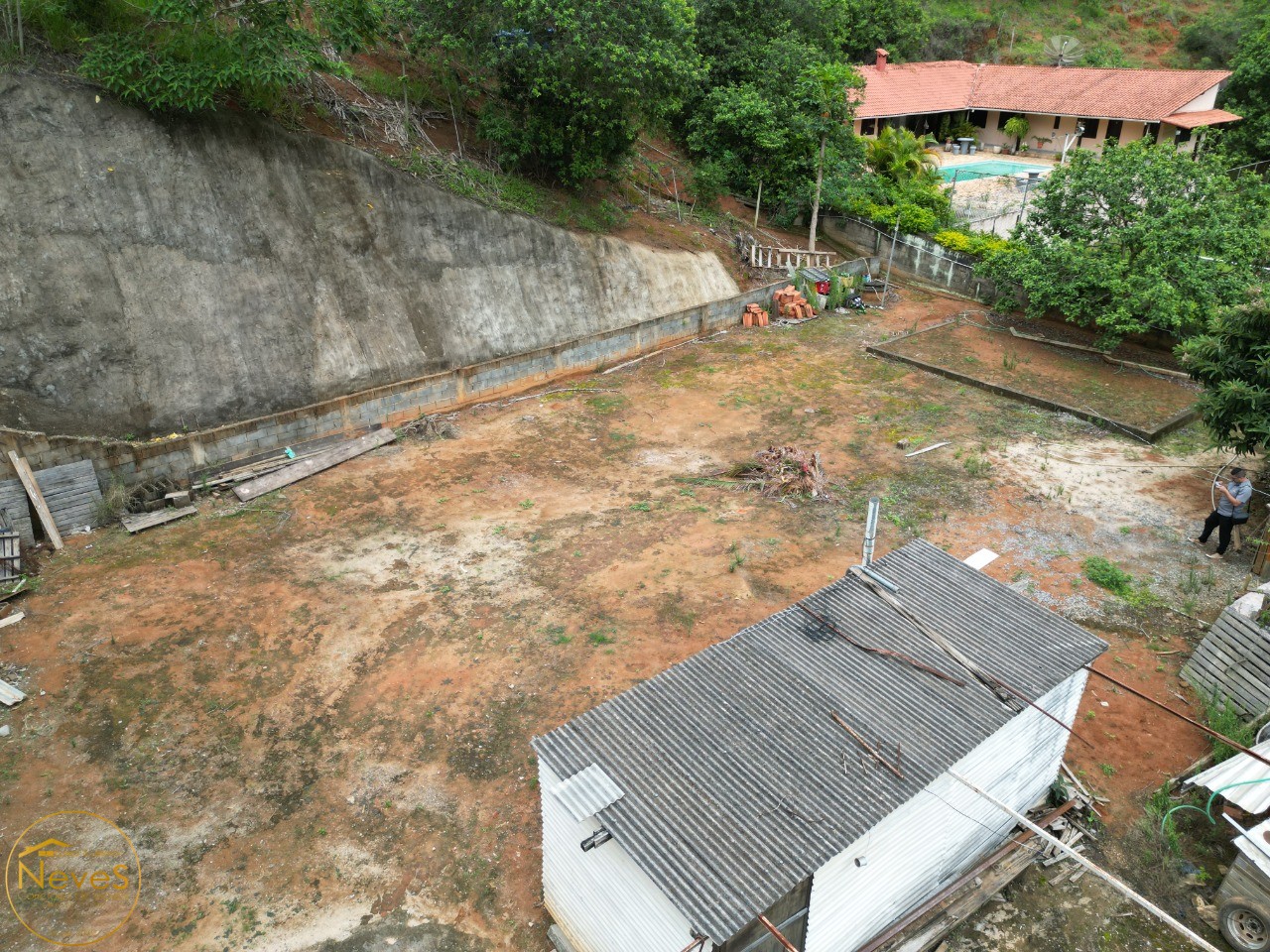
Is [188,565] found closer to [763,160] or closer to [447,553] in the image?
[447,553]

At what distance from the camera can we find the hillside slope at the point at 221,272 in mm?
12562

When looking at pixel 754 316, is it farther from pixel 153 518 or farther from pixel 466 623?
pixel 153 518

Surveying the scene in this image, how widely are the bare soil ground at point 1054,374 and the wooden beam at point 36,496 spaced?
1730cm

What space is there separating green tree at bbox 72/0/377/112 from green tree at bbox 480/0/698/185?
4593 millimetres

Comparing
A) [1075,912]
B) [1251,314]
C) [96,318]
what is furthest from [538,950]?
[1251,314]

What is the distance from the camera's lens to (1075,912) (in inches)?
279

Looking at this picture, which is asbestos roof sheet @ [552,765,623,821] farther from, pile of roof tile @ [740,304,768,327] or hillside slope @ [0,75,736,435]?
pile of roof tile @ [740,304,768,327]

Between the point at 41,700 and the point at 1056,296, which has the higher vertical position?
the point at 1056,296

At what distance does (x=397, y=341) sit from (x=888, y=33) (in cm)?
3076

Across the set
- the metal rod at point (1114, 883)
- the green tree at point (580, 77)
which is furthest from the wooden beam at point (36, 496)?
the metal rod at point (1114, 883)

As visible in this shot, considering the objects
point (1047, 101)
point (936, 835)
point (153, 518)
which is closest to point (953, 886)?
point (936, 835)

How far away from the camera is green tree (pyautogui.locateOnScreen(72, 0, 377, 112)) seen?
516 inches

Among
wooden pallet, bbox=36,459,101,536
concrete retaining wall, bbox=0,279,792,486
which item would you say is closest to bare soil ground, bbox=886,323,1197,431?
concrete retaining wall, bbox=0,279,792,486

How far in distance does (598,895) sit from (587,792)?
959 millimetres
